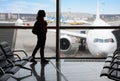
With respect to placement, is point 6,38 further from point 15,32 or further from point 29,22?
point 29,22

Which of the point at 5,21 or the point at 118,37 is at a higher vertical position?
the point at 5,21

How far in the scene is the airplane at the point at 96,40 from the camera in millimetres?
9094

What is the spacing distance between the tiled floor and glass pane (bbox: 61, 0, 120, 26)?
1831 mm

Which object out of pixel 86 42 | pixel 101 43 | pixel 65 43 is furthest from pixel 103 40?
pixel 65 43

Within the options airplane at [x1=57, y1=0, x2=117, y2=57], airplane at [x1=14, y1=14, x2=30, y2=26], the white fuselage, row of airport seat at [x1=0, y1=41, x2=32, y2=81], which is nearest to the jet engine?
airplane at [x1=57, y1=0, x2=117, y2=57]

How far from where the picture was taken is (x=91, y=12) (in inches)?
368

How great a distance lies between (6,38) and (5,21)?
1.77ft

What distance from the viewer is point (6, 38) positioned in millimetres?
8477

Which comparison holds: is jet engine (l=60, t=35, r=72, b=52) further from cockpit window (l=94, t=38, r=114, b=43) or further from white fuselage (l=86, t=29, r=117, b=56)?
cockpit window (l=94, t=38, r=114, b=43)

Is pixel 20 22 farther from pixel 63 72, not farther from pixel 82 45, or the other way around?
pixel 63 72

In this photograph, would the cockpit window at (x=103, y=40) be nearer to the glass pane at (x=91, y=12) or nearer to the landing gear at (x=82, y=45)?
the landing gear at (x=82, y=45)

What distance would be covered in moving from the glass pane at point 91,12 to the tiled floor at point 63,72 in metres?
1.83

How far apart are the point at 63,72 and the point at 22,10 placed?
10.3 ft

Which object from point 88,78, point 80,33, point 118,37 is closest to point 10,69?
point 88,78
